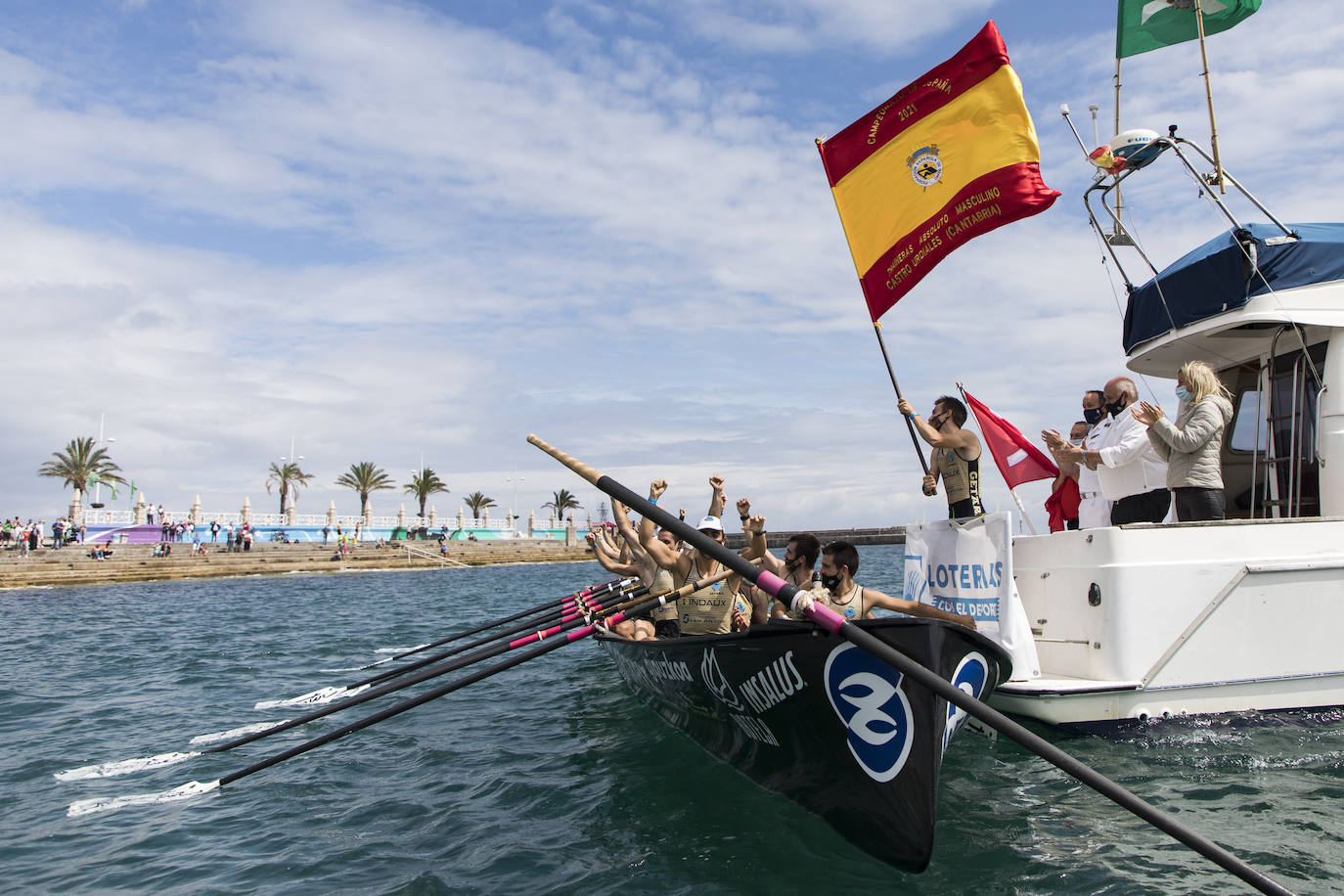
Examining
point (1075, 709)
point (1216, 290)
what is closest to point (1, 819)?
point (1075, 709)

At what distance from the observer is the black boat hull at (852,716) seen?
432 centimetres

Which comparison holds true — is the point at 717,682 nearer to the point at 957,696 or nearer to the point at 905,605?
the point at 905,605

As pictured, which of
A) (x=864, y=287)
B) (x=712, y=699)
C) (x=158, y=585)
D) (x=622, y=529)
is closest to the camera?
(x=712, y=699)

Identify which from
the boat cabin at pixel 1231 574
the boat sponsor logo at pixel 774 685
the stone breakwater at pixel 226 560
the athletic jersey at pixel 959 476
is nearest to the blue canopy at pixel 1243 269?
the boat cabin at pixel 1231 574

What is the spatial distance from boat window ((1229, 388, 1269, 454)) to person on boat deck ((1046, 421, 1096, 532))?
1693mm

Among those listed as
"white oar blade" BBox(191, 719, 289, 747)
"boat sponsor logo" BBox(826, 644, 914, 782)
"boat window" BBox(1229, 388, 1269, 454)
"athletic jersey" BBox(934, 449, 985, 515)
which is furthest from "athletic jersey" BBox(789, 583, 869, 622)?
"white oar blade" BBox(191, 719, 289, 747)

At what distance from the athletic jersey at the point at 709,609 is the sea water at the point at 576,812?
1.08 metres

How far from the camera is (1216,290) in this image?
311 inches

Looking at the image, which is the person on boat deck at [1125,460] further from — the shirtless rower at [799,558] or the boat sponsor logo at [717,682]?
the boat sponsor logo at [717,682]

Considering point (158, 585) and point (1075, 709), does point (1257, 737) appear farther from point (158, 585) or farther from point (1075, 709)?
point (158, 585)

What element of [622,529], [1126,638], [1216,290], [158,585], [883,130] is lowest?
[158,585]

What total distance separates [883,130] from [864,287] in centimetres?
162

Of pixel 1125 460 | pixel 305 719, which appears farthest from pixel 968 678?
pixel 305 719

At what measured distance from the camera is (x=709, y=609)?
295 inches
